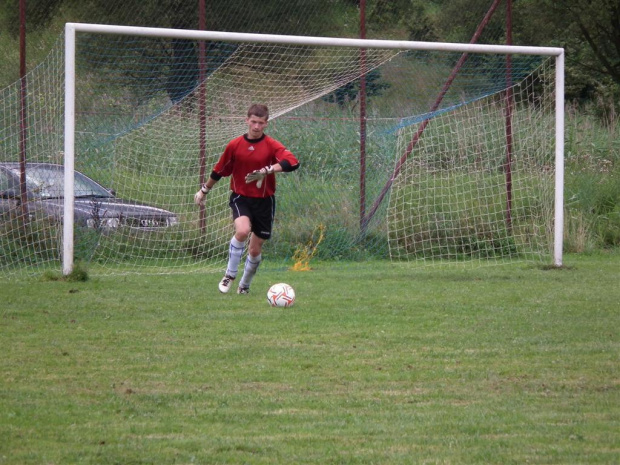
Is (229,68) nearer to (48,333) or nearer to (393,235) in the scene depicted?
(393,235)

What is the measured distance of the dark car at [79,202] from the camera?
37.2ft

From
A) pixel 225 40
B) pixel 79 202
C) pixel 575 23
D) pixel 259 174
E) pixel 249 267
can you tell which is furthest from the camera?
pixel 575 23

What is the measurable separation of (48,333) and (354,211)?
6799mm

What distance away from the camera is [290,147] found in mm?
13516

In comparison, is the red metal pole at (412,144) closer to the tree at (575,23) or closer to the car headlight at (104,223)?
the tree at (575,23)

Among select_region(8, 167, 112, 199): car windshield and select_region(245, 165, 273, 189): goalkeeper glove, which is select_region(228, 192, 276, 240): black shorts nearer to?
select_region(245, 165, 273, 189): goalkeeper glove

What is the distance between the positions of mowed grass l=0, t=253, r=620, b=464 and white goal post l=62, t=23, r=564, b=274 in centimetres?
97

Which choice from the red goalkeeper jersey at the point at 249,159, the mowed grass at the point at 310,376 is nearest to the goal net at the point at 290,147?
the mowed grass at the point at 310,376

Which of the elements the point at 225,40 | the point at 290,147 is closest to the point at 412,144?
the point at 290,147

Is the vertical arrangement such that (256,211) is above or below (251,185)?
below

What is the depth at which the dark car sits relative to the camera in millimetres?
11328

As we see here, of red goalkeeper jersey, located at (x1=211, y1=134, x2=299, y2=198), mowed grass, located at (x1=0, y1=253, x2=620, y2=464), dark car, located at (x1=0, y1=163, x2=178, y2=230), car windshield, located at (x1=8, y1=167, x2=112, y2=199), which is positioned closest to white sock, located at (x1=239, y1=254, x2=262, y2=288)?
mowed grass, located at (x1=0, y1=253, x2=620, y2=464)

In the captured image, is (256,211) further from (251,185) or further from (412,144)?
(412,144)

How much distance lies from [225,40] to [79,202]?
268 cm
